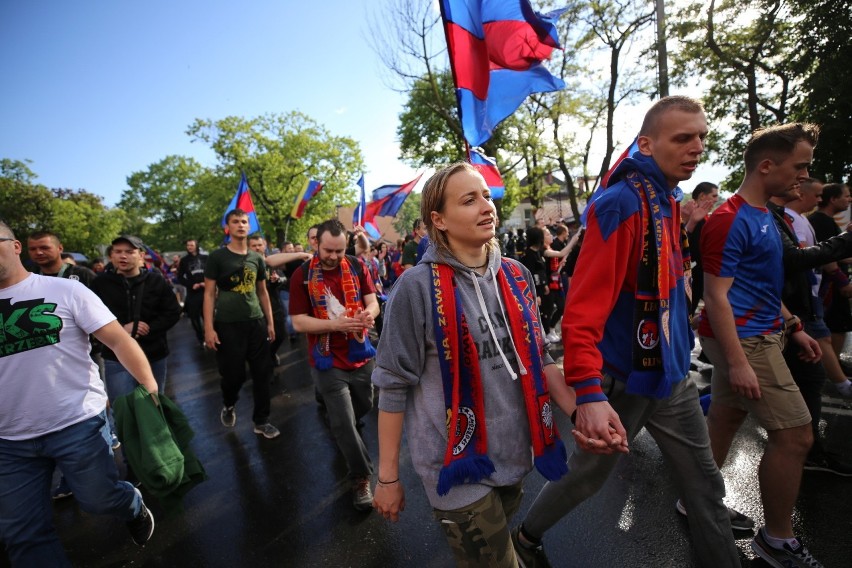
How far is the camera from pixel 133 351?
259cm

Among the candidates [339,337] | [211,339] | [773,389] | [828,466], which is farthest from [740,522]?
[211,339]

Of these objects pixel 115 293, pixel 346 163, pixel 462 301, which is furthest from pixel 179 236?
pixel 462 301

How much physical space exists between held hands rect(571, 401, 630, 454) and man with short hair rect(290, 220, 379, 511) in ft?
6.34

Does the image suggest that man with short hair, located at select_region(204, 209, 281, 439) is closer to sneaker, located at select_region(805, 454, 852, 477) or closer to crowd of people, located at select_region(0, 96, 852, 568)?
crowd of people, located at select_region(0, 96, 852, 568)

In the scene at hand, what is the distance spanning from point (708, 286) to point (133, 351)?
10.6ft

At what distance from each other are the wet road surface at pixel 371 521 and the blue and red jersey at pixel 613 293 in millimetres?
1281

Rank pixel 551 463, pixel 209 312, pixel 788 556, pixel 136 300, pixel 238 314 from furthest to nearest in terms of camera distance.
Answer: pixel 238 314
pixel 209 312
pixel 136 300
pixel 788 556
pixel 551 463

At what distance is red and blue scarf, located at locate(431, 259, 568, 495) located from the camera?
1554mm

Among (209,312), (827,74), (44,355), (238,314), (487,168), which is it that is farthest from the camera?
(827,74)

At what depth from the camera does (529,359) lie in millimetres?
1694

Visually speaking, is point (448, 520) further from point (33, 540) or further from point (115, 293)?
point (115, 293)

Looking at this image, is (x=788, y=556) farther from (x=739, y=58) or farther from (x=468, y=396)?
(x=739, y=58)

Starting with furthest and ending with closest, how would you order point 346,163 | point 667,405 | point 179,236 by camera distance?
point 179,236 → point 346,163 → point 667,405

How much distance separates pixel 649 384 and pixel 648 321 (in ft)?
0.85
